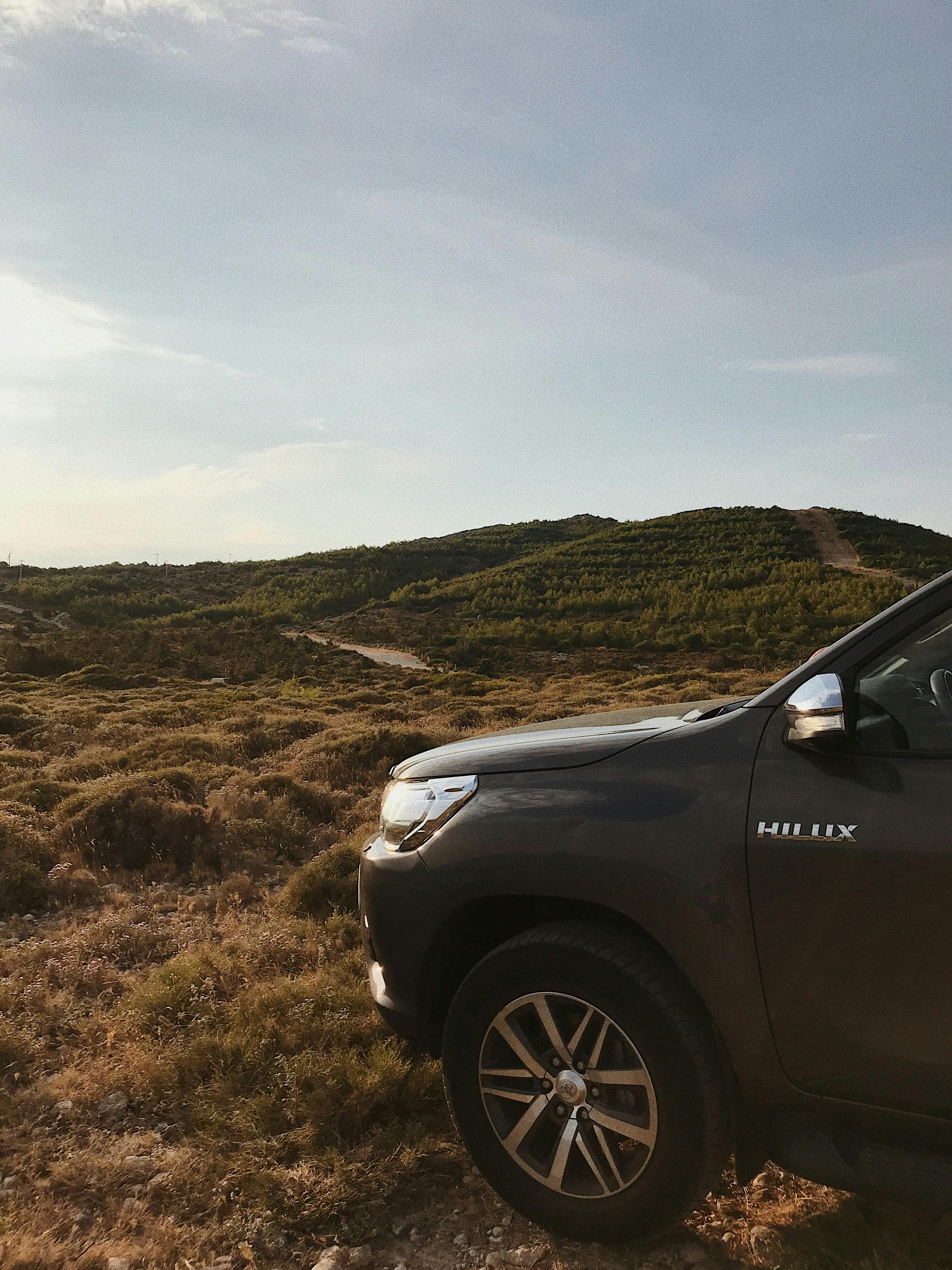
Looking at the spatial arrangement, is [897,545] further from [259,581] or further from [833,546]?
[259,581]

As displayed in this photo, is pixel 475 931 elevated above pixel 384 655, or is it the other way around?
pixel 475 931

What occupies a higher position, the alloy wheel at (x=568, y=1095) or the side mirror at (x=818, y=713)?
the side mirror at (x=818, y=713)

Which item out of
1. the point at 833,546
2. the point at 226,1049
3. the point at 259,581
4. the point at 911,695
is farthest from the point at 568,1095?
the point at 259,581

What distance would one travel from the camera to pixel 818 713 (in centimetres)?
195

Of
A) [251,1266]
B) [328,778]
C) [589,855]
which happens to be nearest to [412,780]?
[589,855]

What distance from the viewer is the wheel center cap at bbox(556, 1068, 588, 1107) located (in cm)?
226

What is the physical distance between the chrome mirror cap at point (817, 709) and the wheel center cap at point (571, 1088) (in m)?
1.05

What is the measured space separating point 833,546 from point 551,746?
72776mm

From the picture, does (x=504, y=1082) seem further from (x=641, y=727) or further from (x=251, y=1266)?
(x=641, y=727)

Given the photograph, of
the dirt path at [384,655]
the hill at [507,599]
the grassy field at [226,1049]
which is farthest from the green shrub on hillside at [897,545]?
the grassy field at [226,1049]

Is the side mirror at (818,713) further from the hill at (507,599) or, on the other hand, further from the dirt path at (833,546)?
the dirt path at (833,546)

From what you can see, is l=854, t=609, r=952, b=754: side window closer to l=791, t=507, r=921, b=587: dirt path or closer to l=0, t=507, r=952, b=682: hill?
l=0, t=507, r=952, b=682: hill

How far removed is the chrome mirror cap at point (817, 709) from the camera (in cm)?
193

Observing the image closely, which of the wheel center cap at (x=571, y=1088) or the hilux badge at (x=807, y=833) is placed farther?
the wheel center cap at (x=571, y=1088)
